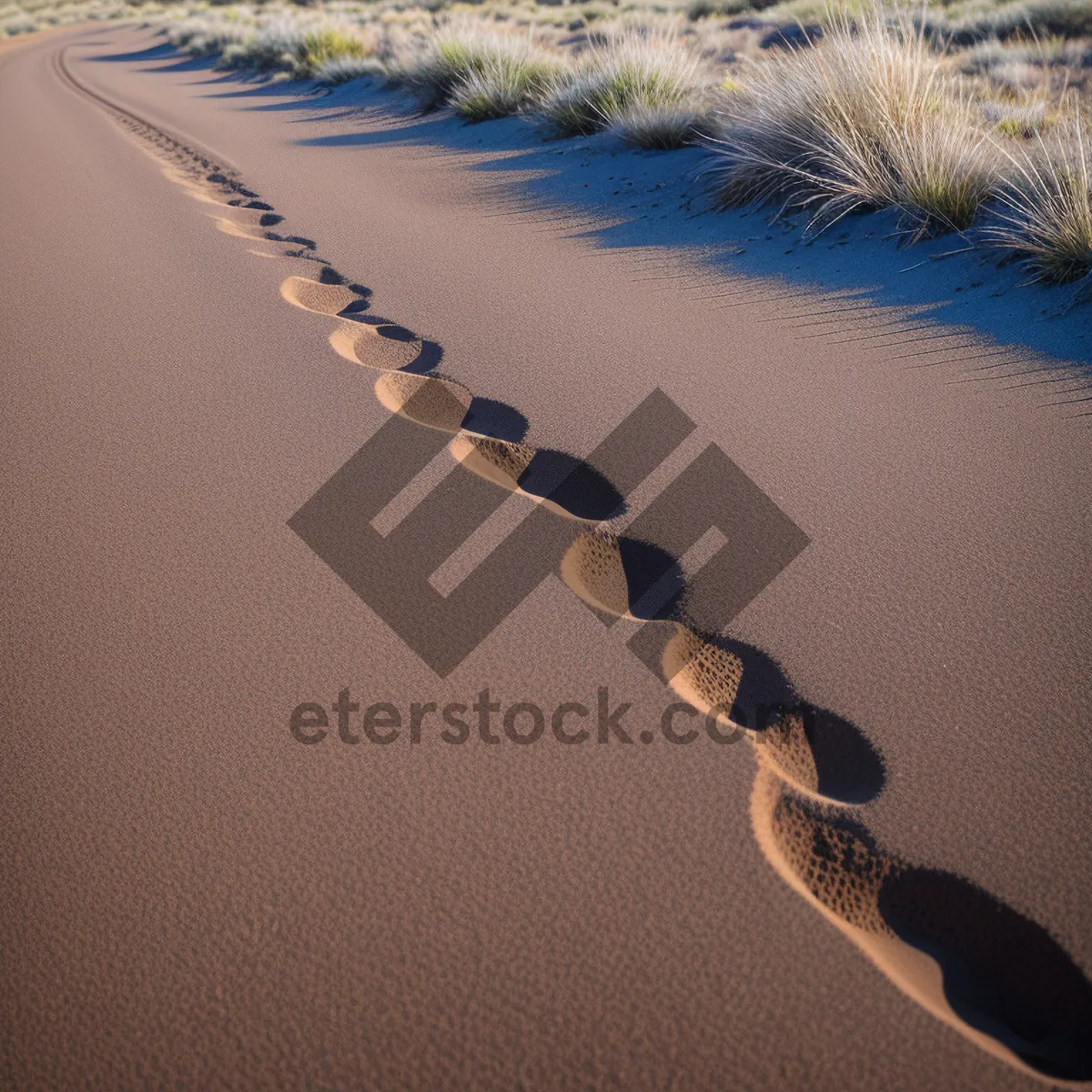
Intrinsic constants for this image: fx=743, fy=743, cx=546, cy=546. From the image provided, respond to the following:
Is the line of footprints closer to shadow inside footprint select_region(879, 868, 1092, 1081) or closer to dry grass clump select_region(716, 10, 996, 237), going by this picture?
shadow inside footprint select_region(879, 868, 1092, 1081)

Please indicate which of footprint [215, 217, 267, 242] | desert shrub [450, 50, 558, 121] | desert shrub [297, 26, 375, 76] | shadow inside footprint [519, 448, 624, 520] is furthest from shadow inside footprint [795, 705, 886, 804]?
desert shrub [297, 26, 375, 76]

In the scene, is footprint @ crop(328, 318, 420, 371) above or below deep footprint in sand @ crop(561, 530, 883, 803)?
above

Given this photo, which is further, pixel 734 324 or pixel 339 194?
pixel 339 194

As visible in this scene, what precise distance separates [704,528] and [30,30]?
4089cm

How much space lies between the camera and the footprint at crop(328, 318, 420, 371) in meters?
2.46

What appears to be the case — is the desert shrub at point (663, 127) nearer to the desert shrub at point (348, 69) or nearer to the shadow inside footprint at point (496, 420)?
the shadow inside footprint at point (496, 420)

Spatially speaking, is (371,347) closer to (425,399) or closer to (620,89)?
(425,399)

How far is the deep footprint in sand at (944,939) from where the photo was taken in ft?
2.88

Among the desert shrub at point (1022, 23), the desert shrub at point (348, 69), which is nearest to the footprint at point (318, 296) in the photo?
the desert shrub at point (348, 69)

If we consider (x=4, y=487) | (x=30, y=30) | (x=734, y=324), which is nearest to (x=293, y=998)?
(x=4, y=487)

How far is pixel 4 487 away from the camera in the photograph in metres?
1.86

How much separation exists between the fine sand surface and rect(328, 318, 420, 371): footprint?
0.02 m

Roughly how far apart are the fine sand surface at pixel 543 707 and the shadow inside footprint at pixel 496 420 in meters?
0.02

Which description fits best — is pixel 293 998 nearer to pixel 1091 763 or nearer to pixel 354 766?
pixel 354 766
